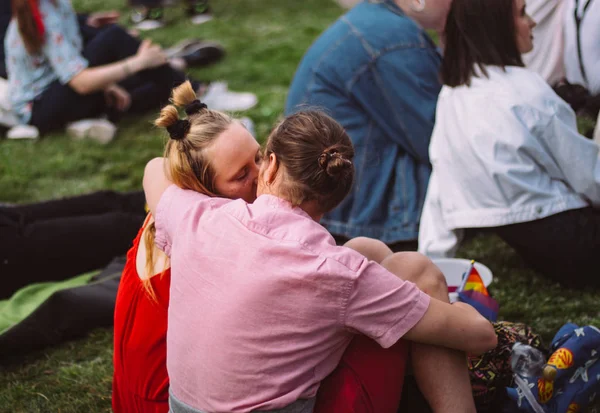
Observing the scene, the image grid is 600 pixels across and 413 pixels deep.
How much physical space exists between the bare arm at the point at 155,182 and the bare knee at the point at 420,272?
25.9 inches

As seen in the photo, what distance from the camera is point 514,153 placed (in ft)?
8.46

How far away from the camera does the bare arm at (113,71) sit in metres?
5.04

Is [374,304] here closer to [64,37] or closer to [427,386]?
[427,386]

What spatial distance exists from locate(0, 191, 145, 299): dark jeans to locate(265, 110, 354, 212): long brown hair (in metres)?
1.68

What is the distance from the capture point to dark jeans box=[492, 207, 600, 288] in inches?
103

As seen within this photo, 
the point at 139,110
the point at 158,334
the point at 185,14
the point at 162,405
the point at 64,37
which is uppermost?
the point at 158,334

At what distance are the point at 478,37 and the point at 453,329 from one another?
1.34 m

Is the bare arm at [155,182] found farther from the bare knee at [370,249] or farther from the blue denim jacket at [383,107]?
the blue denim jacket at [383,107]

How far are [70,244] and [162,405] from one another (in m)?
1.34

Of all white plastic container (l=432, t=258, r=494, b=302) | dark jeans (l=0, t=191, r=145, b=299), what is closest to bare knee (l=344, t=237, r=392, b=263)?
white plastic container (l=432, t=258, r=494, b=302)

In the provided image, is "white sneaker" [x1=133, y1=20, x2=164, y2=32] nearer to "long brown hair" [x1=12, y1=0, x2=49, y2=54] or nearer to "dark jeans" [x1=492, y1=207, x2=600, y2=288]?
"long brown hair" [x1=12, y1=0, x2=49, y2=54]

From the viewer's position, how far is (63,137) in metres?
5.10

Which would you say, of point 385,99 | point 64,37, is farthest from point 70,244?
point 64,37

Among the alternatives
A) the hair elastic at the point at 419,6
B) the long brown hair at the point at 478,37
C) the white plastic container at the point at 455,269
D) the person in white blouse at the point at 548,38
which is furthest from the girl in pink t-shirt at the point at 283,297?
the person in white blouse at the point at 548,38
